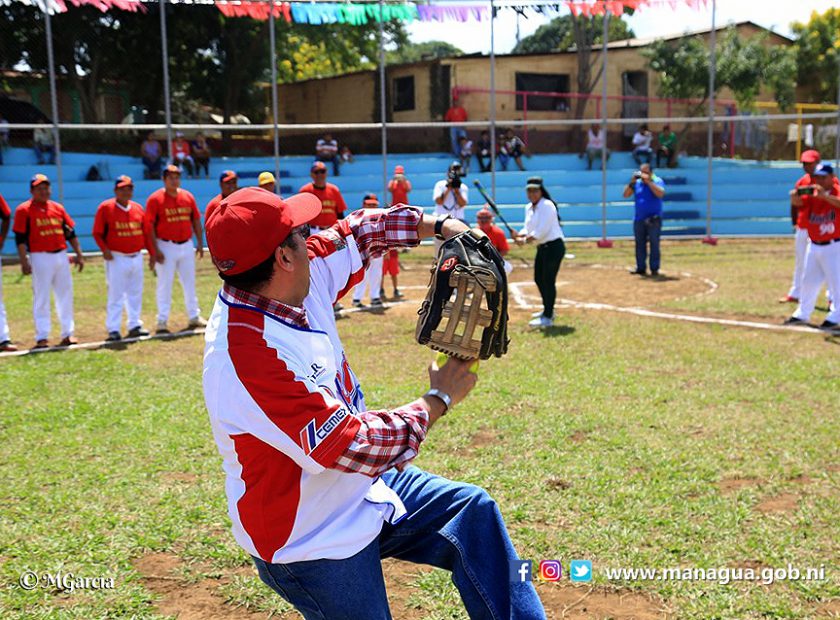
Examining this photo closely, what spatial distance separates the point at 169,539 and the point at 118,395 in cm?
357

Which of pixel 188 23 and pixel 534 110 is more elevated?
pixel 188 23

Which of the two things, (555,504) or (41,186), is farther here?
(41,186)

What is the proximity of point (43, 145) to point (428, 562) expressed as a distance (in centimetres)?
2220

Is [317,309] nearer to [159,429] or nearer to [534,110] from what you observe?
[159,429]

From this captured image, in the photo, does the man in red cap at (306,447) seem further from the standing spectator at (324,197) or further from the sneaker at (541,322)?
the standing spectator at (324,197)

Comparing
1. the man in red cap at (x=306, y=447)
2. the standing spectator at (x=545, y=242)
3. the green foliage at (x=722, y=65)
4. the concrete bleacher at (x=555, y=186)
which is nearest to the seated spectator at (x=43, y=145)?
the concrete bleacher at (x=555, y=186)

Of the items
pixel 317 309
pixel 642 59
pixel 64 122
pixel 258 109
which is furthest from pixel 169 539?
pixel 642 59

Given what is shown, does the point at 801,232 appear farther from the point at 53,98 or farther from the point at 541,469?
the point at 53,98

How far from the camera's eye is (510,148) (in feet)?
81.9

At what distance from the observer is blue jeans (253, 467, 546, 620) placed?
2.63 metres

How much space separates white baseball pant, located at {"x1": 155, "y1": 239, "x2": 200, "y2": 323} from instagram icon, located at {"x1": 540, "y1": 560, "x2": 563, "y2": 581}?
8.39 meters

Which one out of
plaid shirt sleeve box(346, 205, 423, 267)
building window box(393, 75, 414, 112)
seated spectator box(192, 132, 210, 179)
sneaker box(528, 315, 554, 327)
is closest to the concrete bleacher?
seated spectator box(192, 132, 210, 179)

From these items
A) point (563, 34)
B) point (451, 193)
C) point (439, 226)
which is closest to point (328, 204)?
point (451, 193)

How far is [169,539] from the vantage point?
4949mm
